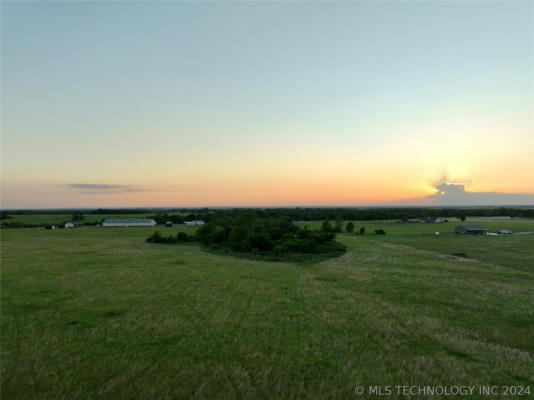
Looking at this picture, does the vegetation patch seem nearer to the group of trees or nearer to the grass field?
the group of trees

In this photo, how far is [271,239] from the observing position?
157 feet

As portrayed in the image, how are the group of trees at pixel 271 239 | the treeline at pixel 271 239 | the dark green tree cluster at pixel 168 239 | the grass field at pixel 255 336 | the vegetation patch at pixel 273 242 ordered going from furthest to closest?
the dark green tree cluster at pixel 168 239 → the group of trees at pixel 271 239 → the treeline at pixel 271 239 → the vegetation patch at pixel 273 242 → the grass field at pixel 255 336

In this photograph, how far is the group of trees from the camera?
43.3 meters

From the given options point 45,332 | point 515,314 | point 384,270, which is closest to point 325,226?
point 384,270

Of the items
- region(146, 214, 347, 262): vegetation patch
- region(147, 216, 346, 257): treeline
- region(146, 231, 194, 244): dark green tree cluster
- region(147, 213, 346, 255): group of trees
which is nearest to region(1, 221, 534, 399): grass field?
region(146, 214, 347, 262): vegetation patch

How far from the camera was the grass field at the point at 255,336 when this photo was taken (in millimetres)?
7871

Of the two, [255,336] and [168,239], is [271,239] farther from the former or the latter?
[255,336]

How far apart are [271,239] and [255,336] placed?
3658 centimetres

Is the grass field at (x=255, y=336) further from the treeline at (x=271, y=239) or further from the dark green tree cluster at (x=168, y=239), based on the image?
the dark green tree cluster at (x=168, y=239)

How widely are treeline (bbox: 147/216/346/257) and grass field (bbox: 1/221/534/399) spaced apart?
65.0ft

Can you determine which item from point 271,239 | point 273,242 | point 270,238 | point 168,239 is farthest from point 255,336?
point 168,239

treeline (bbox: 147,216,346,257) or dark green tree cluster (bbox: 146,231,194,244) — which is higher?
treeline (bbox: 147,216,346,257)

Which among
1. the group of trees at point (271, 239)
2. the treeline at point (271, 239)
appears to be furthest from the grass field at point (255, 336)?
the group of trees at point (271, 239)

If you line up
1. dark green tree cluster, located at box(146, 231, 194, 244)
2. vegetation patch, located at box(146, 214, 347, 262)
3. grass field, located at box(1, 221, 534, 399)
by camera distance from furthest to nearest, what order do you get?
dark green tree cluster, located at box(146, 231, 194, 244)
vegetation patch, located at box(146, 214, 347, 262)
grass field, located at box(1, 221, 534, 399)
